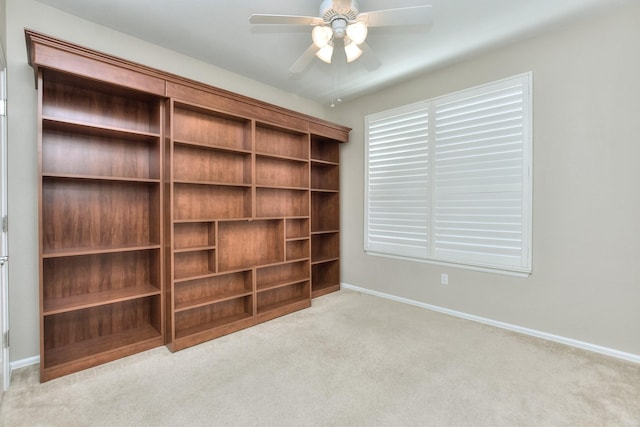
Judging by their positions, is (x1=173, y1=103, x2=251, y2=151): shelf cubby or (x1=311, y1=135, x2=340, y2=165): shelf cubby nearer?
(x1=173, y1=103, x2=251, y2=151): shelf cubby

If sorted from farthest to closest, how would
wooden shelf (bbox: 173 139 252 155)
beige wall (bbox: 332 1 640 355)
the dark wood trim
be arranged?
wooden shelf (bbox: 173 139 252 155) → beige wall (bbox: 332 1 640 355) → the dark wood trim

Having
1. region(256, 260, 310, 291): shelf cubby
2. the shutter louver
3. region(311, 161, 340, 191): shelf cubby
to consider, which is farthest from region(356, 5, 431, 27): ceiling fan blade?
region(256, 260, 310, 291): shelf cubby

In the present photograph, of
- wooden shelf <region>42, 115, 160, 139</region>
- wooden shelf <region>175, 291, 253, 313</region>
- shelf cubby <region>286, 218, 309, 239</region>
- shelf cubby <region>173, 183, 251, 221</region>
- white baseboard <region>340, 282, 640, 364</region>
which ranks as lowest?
white baseboard <region>340, 282, 640, 364</region>

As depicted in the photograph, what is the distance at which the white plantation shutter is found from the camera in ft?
11.7

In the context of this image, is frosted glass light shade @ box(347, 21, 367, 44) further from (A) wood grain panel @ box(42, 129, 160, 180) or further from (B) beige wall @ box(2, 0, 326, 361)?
(B) beige wall @ box(2, 0, 326, 361)

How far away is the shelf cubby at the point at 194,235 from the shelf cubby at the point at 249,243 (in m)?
0.14

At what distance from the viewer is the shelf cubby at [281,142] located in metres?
3.52

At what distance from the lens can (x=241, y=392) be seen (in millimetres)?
1981

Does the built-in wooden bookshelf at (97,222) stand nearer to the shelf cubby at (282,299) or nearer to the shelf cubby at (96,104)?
the shelf cubby at (96,104)

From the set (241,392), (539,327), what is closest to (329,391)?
(241,392)

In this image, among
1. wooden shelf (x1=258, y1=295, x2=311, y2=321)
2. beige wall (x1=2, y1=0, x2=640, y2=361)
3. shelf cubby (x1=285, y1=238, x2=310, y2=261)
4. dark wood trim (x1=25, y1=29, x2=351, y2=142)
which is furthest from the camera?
shelf cubby (x1=285, y1=238, x2=310, y2=261)

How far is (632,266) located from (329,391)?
2.58 metres

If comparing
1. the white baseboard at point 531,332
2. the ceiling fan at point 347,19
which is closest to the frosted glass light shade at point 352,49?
the ceiling fan at point 347,19

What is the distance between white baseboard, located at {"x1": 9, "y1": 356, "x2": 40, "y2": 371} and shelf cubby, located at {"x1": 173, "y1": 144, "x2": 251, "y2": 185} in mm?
1759
